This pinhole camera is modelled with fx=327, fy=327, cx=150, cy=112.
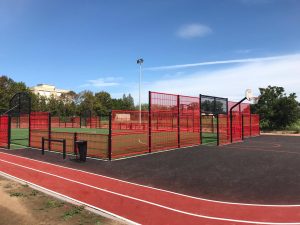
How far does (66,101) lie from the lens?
108 meters

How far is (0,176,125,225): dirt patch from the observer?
7.23 metres

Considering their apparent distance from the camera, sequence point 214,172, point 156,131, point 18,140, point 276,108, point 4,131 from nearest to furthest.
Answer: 1. point 214,172
2. point 156,131
3. point 4,131
4. point 18,140
5. point 276,108

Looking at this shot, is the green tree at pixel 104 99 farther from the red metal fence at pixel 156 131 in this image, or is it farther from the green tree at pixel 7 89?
the red metal fence at pixel 156 131

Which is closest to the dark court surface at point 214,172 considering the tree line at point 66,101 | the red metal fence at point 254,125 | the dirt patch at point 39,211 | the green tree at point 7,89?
the dirt patch at point 39,211

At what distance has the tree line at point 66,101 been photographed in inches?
3162

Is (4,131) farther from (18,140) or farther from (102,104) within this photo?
(102,104)

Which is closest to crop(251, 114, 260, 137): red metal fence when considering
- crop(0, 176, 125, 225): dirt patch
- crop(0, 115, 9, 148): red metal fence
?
crop(0, 115, 9, 148): red metal fence

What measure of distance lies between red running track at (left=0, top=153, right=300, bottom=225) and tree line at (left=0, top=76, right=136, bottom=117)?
206 ft

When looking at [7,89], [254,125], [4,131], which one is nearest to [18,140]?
[4,131]

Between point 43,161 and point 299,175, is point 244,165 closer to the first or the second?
point 299,175

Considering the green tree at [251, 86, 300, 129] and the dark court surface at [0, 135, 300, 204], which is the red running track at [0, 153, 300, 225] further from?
the green tree at [251, 86, 300, 129]

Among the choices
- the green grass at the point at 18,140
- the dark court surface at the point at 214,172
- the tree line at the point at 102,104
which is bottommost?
the dark court surface at the point at 214,172

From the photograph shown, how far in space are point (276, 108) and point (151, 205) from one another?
35683 mm

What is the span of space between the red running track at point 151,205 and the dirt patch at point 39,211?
0.51 m
